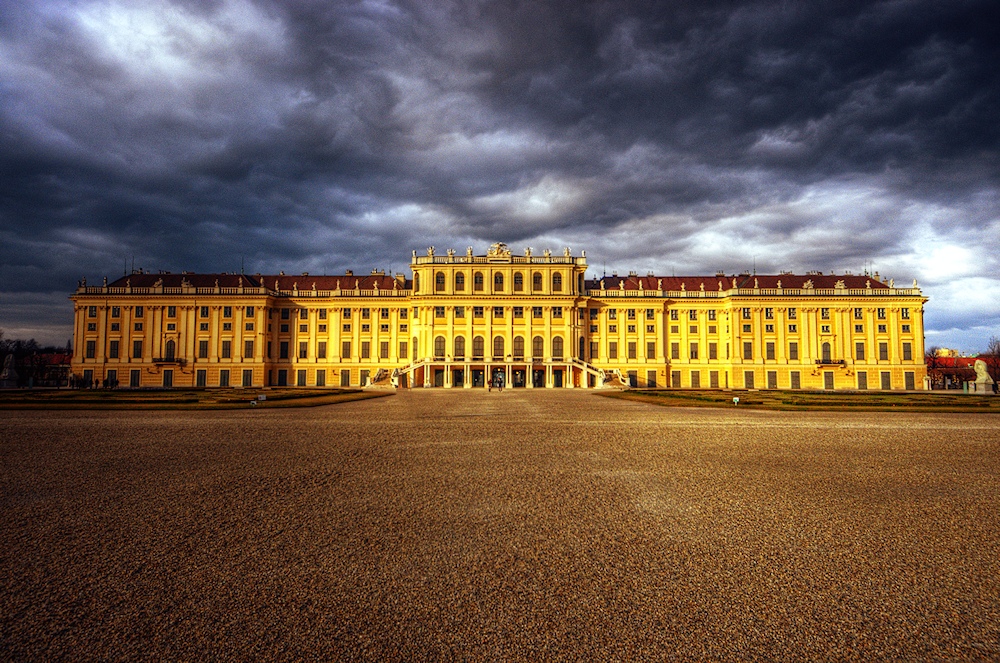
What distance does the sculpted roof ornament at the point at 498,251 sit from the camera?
7238 centimetres

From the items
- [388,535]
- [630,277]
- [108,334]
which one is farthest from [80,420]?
[630,277]

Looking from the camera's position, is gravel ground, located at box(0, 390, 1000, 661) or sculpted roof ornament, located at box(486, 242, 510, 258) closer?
gravel ground, located at box(0, 390, 1000, 661)

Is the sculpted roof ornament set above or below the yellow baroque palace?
above

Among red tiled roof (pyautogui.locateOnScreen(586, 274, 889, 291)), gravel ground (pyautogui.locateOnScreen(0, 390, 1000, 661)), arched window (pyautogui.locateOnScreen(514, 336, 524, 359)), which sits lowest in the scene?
gravel ground (pyautogui.locateOnScreen(0, 390, 1000, 661))

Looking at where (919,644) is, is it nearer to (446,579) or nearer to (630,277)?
(446,579)

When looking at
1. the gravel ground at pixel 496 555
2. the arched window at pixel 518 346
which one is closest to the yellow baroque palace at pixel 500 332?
the arched window at pixel 518 346

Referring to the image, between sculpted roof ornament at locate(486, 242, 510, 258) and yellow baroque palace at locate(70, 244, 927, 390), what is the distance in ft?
0.88

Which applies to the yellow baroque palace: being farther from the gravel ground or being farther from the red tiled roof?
the gravel ground

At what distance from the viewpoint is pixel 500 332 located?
233 feet

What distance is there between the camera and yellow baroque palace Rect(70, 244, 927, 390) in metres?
69.4

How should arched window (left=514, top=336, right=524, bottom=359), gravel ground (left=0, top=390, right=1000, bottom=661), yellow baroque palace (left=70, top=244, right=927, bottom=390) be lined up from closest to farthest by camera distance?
gravel ground (left=0, top=390, right=1000, bottom=661) < yellow baroque palace (left=70, top=244, right=927, bottom=390) < arched window (left=514, top=336, right=524, bottom=359)

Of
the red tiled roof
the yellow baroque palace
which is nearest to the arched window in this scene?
the yellow baroque palace

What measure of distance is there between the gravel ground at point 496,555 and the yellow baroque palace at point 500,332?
5630 cm

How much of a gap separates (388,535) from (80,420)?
2067 centimetres
